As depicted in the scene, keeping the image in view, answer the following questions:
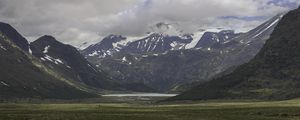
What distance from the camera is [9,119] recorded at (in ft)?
385

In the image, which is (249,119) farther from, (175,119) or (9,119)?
(9,119)

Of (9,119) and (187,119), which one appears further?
(187,119)

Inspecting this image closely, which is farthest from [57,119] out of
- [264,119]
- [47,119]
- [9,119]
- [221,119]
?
[264,119]

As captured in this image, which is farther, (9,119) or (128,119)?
(128,119)

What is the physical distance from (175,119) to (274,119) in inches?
904

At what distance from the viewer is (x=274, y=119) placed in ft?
405

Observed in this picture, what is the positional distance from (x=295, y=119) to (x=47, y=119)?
55.7 m

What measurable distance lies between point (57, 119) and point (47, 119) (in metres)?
2.22

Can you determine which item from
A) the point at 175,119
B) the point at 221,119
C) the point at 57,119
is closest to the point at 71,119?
the point at 57,119

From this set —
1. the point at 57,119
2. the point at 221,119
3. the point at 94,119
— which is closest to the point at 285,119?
the point at 221,119

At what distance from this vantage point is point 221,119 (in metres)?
124

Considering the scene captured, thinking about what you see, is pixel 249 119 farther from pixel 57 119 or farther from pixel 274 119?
pixel 57 119

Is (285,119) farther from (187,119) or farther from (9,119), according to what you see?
(9,119)

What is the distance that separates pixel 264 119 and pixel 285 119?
192 inches
